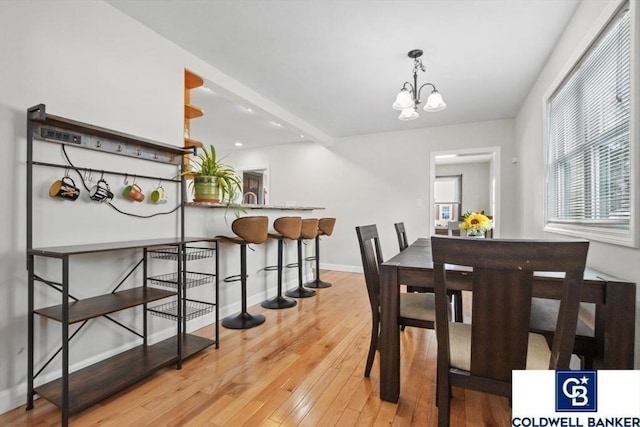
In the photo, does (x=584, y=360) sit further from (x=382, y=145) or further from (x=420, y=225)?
(x=382, y=145)

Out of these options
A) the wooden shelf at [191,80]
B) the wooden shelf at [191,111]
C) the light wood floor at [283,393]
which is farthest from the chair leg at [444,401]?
the wooden shelf at [191,80]

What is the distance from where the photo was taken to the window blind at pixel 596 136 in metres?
1.47

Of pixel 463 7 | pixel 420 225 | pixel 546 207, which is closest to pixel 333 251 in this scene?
pixel 420 225

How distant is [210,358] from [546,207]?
3226 millimetres

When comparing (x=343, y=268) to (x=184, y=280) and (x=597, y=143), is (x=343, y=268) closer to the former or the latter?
(x=184, y=280)

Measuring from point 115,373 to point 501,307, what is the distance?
2121mm

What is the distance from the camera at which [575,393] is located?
3.58 feet

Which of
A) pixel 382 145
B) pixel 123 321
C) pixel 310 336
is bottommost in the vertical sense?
pixel 310 336

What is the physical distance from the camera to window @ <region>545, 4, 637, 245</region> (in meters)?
1.45

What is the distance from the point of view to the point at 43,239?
1671mm

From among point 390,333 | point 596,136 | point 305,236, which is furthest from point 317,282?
point 596,136

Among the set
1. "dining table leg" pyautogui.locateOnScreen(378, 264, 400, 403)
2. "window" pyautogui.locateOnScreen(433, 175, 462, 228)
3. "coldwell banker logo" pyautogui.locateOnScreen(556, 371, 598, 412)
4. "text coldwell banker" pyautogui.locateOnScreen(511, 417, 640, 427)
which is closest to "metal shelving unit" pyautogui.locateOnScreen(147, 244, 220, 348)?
"dining table leg" pyautogui.locateOnScreen(378, 264, 400, 403)

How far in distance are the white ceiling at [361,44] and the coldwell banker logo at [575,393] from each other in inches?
90.0

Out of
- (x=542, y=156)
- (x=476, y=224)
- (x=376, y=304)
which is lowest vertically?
(x=376, y=304)
